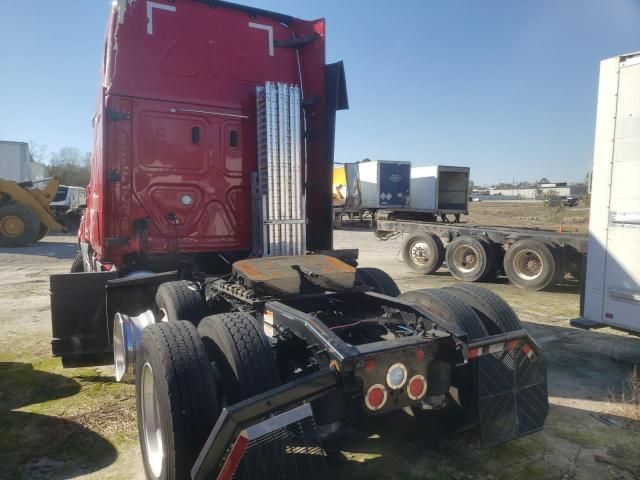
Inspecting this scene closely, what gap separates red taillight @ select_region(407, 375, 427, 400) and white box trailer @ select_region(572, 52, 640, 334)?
2979mm

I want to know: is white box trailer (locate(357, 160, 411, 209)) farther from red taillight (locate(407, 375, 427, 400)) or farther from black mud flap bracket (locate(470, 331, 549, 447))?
red taillight (locate(407, 375, 427, 400))

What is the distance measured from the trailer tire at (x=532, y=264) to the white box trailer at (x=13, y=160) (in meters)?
36.6

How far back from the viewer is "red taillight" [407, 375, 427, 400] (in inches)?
106

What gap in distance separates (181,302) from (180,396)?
1.52 meters

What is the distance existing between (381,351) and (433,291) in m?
1.34

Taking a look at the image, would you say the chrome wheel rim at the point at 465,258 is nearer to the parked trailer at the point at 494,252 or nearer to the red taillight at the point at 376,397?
the parked trailer at the point at 494,252

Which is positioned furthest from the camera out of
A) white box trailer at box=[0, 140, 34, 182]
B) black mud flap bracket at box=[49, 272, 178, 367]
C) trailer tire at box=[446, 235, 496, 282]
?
white box trailer at box=[0, 140, 34, 182]

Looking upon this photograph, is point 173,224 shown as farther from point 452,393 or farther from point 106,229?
point 452,393

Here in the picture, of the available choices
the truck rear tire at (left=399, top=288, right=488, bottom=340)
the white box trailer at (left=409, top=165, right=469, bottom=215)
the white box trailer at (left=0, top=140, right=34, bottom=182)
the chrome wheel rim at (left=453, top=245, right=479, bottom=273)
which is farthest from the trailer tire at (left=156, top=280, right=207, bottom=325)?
the white box trailer at (left=0, top=140, right=34, bottom=182)

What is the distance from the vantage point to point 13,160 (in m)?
36.5

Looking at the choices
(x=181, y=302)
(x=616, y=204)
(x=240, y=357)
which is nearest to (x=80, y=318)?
(x=181, y=302)

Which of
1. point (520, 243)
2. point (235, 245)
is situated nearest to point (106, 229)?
point (235, 245)

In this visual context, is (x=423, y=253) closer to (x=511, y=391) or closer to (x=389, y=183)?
(x=511, y=391)

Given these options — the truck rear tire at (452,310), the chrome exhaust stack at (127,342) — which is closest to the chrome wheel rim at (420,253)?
the truck rear tire at (452,310)
